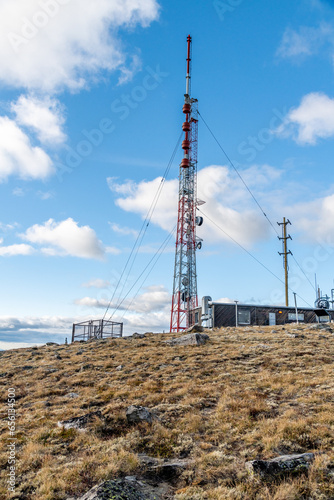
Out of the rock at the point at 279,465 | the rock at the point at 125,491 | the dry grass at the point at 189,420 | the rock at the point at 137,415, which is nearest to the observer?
the rock at the point at 125,491

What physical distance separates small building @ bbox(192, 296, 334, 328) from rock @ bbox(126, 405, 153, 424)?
2631 centimetres

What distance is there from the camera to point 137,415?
37.3 ft

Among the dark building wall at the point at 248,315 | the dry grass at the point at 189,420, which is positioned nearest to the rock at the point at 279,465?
the dry grass at the point at 189,420

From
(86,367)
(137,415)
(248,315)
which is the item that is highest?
(248,315)

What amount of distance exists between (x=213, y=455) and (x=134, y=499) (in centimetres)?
246

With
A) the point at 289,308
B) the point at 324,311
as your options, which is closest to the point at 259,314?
the point at 289,308

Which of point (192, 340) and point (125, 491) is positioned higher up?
point (192, 340)

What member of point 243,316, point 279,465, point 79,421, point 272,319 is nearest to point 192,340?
point 79,421

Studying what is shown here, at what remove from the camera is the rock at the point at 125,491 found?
701 centimetres

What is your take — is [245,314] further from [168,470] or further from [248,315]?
[168,470]

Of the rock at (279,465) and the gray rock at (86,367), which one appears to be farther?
the gray rock at (86,367)

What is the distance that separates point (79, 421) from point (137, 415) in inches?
75.3

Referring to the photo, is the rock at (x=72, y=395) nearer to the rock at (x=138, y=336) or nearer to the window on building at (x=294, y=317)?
the rock at (x=138, y=336)

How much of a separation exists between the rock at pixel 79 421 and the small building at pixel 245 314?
26.2 metres
